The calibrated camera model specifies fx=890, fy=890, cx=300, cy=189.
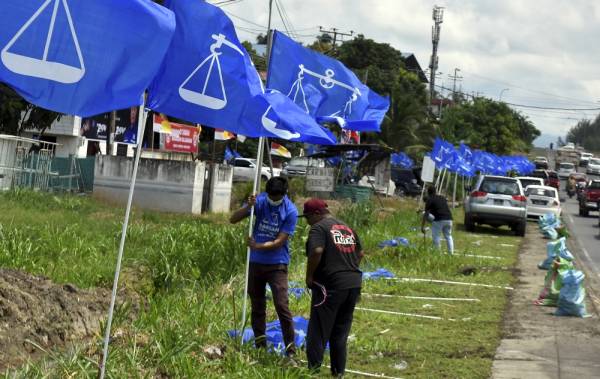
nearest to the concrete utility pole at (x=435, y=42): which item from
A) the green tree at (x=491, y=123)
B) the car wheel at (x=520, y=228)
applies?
the green tree at (x=491, y=123)

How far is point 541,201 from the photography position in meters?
33.8

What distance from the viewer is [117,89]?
563cm

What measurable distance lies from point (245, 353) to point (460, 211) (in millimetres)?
31102

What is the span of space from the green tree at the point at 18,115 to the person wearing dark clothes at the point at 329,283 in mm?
21916

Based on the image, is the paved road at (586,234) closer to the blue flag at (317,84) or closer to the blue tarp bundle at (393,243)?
the blue tarp bundle at (393,243)

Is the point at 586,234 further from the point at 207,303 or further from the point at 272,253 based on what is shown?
the point at 272,253

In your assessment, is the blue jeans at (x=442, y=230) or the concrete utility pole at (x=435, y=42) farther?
the concrete utility pole at (x=435, y=42)

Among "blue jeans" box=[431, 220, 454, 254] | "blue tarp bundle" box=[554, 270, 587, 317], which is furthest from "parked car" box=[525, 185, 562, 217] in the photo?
"blue tarp bundle" box=[554, 270, 587, 317]

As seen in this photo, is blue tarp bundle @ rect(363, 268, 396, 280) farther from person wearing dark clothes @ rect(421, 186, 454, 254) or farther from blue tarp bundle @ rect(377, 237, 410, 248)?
person wearing dark clothes @ rect(421, 186, 454, 254)

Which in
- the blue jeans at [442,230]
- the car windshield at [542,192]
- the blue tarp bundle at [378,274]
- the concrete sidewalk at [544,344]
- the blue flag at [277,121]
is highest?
the blue flag at [277,121]

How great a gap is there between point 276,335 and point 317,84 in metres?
4.32

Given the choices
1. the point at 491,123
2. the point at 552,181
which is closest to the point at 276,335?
the point at 552,181

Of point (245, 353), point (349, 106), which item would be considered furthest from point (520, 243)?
point (245, 353)

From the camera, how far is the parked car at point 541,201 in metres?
33.8
